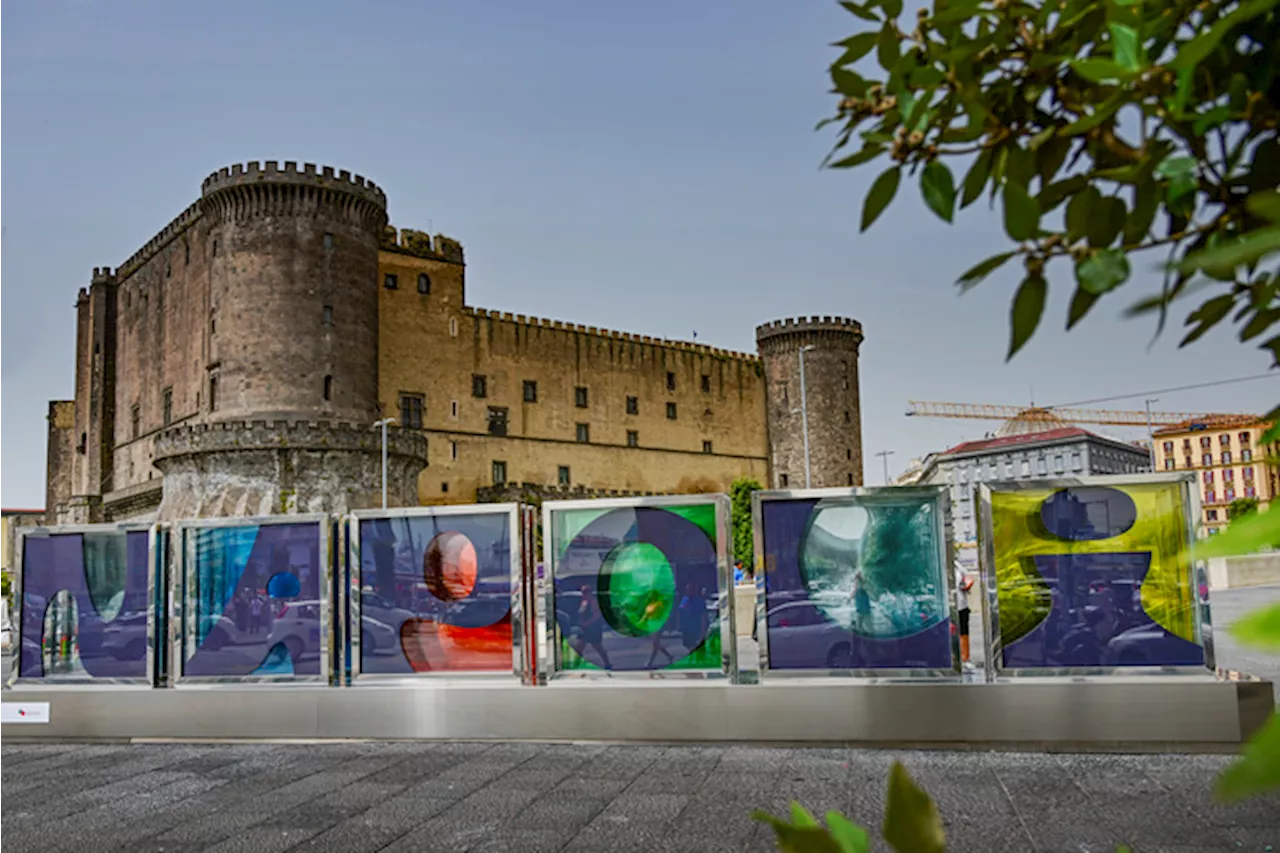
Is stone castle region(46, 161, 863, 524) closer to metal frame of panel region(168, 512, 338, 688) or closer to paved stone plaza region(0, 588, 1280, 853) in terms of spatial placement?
metal frame of panel region(168, 512, 338, 688)

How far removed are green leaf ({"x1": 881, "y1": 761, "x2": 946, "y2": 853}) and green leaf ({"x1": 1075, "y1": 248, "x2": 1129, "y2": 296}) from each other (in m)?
0.71

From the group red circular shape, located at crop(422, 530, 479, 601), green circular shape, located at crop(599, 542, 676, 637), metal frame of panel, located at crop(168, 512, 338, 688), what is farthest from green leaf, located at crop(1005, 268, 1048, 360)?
metal frame of panel, located at crop(168, 512, 338, 688)

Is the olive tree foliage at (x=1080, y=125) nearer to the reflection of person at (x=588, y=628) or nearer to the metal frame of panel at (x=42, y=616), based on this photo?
the reflection of person at (x=588, y=628)

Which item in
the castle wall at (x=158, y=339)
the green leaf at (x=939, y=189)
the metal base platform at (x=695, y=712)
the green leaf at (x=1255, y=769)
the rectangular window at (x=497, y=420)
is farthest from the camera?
the rectangular window at (x=497, y=420)

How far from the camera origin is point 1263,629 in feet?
2.64

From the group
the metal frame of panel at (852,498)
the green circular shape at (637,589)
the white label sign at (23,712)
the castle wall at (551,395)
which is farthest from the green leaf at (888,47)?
the castle wall at (551,395)

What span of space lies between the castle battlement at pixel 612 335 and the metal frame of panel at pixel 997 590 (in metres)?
50.0

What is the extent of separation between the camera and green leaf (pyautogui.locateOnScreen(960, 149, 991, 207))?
1621 millimetres

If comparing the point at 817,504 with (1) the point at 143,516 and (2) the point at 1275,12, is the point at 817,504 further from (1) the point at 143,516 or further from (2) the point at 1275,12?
(1) the point at 143,516

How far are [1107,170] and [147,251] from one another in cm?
6186

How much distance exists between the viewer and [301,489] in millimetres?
45156

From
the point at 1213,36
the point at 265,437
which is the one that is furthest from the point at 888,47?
the point at 265,437

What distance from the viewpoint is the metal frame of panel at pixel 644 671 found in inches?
431

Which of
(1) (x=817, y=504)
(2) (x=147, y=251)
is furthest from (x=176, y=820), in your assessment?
(2) (x=147, y=251)
